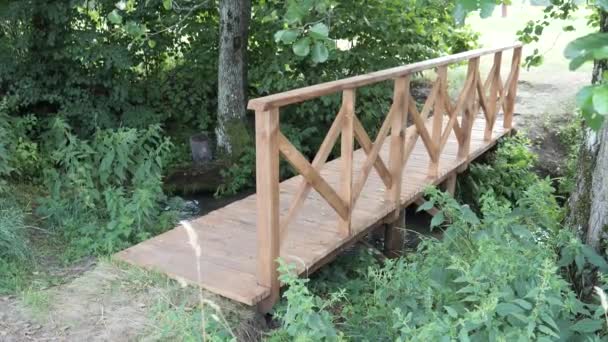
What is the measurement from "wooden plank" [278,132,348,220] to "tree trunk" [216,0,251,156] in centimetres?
385

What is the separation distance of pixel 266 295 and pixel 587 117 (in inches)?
89.1

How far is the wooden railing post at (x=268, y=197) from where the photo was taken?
10.4 ft

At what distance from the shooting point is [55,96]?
760 centimetres

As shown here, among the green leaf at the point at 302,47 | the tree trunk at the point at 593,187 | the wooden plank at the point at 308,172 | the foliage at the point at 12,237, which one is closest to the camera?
the green leaf at the point at 302,47

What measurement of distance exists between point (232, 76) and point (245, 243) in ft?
13.6

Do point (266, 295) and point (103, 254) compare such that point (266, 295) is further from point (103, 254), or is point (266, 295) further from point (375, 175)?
point (375, 175)

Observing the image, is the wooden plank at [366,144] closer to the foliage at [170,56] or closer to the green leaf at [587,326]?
→ the green leaf at [587,326]

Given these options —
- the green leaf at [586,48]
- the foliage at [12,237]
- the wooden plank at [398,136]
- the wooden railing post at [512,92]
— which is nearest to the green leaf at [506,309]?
the green leaf at [586,48]

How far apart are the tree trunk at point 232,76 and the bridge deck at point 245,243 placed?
264 cm

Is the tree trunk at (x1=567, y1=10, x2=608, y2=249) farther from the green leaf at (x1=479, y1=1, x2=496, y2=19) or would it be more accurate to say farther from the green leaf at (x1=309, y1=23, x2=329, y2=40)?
the green leaf at (x1=479, y1=1, x2=496, y2=19)

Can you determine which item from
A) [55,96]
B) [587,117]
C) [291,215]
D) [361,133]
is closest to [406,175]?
[361,133]

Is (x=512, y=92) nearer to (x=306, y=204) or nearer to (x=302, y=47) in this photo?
(x=306, y=204)

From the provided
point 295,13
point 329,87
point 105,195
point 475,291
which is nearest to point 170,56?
point 105,195

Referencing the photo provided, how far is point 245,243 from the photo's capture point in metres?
4.06
